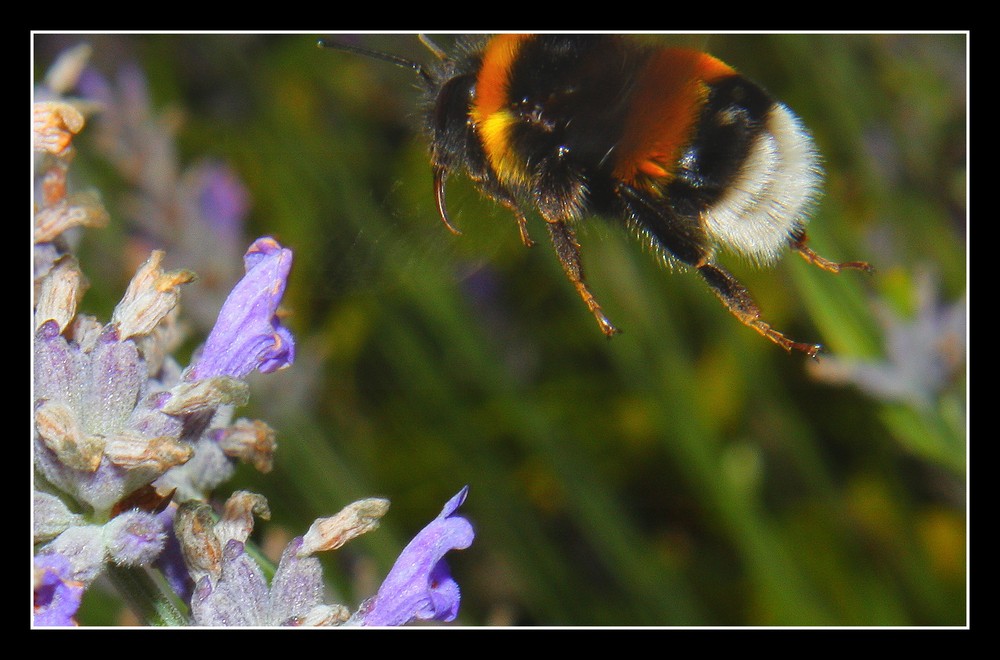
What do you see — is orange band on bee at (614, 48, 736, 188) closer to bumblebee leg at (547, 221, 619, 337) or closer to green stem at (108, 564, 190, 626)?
bumblebee leg at (547, 221, 619, 337)

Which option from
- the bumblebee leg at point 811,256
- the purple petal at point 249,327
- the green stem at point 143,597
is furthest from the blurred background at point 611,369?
the green stem at point 143,597

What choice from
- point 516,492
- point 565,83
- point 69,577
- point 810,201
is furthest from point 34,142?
point 516,492

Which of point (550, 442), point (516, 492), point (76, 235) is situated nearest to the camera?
point (76, 235)

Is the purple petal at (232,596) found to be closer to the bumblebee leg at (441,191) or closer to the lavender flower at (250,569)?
the lavender flower at (250,569)

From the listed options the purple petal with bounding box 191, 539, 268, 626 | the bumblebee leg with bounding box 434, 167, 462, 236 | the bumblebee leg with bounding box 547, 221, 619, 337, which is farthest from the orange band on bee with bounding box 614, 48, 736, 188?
the purple petal with bounding box 191, 539, 268, 626

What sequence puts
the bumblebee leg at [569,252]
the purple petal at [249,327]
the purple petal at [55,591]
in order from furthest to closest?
1. the bumblebee leg at [569,252]
2. the purple petal at [249,327]
3. the purple petal at [55,591]

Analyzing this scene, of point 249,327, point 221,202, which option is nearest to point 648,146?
point 249,327

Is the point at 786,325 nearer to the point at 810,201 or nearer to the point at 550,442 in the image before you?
the point at 550,442
